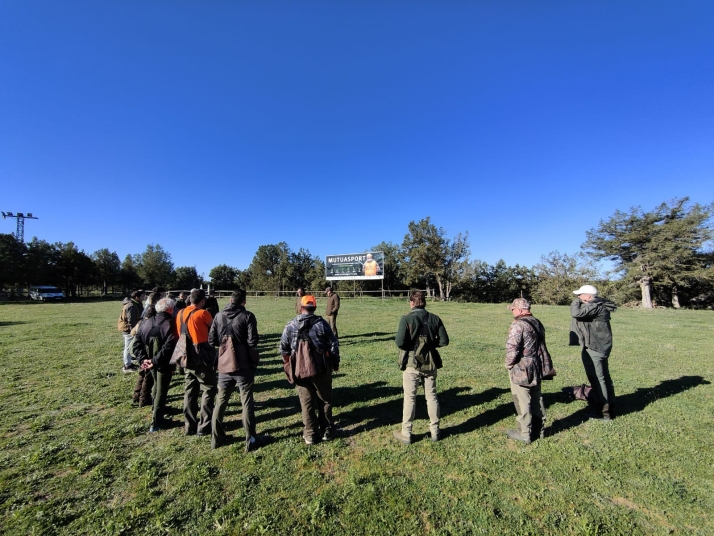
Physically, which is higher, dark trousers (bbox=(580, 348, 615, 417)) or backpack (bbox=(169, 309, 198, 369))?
backpack (bbox=(169, 309, 198, 369))

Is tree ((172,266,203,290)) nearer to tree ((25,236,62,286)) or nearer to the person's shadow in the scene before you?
tree ((25,236,62,286))

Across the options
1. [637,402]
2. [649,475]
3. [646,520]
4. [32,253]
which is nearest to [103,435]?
[646,520]

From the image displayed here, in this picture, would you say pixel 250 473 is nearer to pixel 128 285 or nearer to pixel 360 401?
pixel 360 401

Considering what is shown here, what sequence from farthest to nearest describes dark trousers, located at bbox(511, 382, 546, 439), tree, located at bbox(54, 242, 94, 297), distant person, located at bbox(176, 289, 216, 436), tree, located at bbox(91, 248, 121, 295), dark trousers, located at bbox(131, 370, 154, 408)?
tree, located at bbox(91, 248, 121, 295), tree, located at bbox(54, 242, 94, 297), dark trousers, located at bbox(131, 370, 154, 408), distant person, located at bbox(176, 289, 216, 436), dark trousers, located at bbox(511, 382, 546, 439)

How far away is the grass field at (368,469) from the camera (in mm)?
2914

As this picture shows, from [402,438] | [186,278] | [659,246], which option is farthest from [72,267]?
[659,246]

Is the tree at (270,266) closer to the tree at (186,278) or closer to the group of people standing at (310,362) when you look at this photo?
the tree at (186,278)

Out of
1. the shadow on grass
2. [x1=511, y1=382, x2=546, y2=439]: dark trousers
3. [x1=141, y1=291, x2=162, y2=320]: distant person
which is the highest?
[x1=141, y1=291, x2=162, y2=320]: distant person

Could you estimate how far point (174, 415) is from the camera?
5.43m

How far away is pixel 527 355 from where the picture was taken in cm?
419

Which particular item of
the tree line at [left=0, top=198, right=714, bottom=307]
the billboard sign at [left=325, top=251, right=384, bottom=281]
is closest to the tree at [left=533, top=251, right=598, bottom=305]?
the tree line at [left=0, top=198, right=714, bottom=307]

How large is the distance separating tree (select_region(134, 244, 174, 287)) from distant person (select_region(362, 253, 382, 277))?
54190 millimetres

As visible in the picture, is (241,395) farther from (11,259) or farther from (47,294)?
(11,259)

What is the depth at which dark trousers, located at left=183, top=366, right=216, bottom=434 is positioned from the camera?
4.55m
